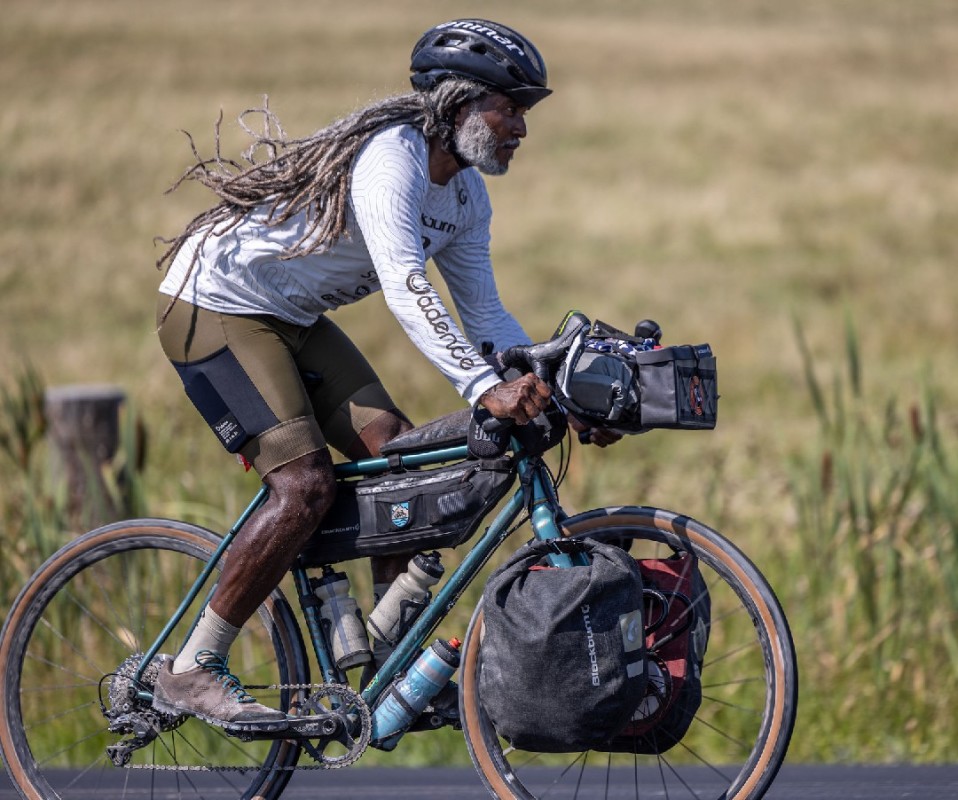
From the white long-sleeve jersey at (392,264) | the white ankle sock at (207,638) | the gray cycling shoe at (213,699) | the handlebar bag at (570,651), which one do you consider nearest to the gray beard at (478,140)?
the white long-sleeve jersey at (392,264)

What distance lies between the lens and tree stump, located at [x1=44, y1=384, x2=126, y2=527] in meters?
7.82

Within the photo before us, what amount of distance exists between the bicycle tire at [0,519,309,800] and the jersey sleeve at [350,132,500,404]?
0.99 m

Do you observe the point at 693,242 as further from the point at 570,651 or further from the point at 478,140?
the point at 570,651

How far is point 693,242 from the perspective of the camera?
1044 inches

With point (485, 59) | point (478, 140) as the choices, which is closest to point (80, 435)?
point (478, 140)

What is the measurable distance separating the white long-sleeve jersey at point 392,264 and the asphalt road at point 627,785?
1600 millimetres

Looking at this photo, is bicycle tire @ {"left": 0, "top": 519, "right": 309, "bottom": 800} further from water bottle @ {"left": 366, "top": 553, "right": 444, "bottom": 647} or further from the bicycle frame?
water bottle @ {"left": 366, "top": 553, "right": 444, "bottom": 647}

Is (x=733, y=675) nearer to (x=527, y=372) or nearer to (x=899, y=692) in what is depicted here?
(x=899, y=692)

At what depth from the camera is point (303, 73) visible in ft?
143

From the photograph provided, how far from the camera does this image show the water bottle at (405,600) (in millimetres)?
4988

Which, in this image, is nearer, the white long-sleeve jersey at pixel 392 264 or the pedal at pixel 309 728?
the white long-sleeve jersey at pixel 392 264

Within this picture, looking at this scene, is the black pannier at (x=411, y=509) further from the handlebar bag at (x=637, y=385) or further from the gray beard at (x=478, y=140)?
the gray beard at (x=478, y=140)

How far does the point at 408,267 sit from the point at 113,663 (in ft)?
9.78

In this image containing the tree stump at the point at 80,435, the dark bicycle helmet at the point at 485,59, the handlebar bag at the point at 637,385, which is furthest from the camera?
the tree stump at the point at 80,435
